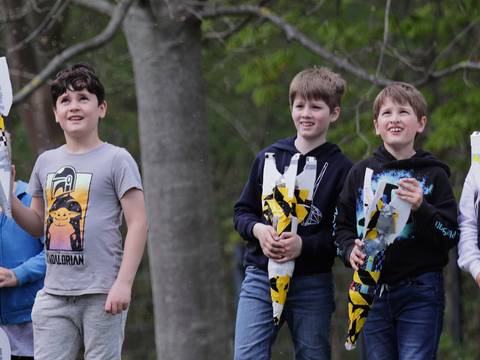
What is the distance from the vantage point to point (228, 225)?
1434 centimetres

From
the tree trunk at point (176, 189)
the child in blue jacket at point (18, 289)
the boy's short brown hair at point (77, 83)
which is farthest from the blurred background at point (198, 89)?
the boy's short brown hair at point (77, 83)

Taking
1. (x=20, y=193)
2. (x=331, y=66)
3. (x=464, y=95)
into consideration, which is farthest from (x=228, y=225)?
(x=20, y=193)

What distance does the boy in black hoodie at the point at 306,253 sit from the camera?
4.88m

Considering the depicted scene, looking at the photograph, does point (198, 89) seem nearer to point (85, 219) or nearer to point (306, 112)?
point (306, 112)

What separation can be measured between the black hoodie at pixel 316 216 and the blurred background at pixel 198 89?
2666 mm

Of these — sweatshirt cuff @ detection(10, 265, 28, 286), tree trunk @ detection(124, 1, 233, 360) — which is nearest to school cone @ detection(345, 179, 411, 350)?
sweatshirt cuff @ detection(10, 265, 28, 286)

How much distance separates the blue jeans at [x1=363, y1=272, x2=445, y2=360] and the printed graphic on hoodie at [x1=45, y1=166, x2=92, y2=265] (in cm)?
129

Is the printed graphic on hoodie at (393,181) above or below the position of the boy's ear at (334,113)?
below

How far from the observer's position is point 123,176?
4.76 meters

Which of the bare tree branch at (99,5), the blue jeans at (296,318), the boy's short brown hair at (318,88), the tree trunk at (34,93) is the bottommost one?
the blue jeans at (296,318)

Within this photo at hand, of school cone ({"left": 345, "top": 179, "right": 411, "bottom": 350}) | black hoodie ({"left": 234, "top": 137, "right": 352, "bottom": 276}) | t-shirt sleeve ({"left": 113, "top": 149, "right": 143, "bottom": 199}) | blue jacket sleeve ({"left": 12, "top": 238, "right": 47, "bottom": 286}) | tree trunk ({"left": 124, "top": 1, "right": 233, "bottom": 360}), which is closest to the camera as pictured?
school cone ({"left": 345, "top": 179, "right": 411, "bottom": 350})

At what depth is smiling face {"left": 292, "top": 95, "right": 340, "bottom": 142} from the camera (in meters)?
4.95

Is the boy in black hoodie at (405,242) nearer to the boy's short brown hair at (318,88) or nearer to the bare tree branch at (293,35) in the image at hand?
the boy's short brown hair at (318,88)

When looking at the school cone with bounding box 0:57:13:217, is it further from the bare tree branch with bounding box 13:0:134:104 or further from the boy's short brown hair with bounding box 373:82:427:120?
the bare tree branch with bounding box 13:0:134:104
